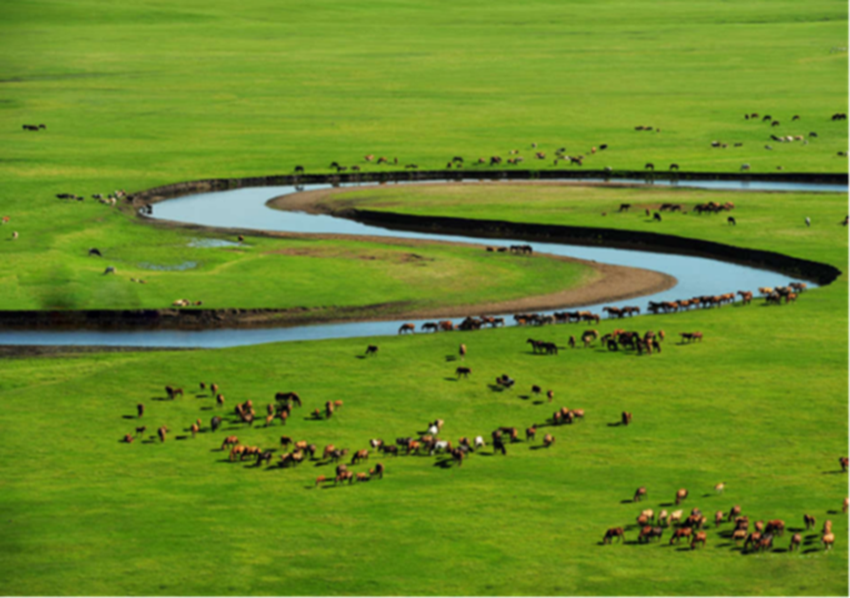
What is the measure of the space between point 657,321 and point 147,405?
75.8ft

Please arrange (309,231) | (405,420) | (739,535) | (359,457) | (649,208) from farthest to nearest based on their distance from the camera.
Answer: (649,208)
(309,231)
(405,420)
(359,457)
(739,535)

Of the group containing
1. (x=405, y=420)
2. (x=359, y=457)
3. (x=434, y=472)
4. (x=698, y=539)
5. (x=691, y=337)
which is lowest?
(x=698, y=539)

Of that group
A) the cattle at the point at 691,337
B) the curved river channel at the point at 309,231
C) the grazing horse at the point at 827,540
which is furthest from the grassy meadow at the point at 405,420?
the curved river channel at the point at 309,231

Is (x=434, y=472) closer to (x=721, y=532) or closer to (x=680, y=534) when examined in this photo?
(x=680, y=534)

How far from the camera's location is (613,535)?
30.5 m

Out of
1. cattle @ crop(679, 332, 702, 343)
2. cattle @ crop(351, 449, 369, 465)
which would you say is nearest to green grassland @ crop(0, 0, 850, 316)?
cattle @ crop(679, 332, 702, 343)

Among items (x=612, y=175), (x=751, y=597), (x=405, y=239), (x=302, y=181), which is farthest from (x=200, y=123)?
(x=751, y=597)

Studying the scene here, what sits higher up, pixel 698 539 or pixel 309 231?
pixel 309 231

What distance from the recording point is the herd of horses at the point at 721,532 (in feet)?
98.0

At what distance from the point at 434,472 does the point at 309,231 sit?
1870 inches

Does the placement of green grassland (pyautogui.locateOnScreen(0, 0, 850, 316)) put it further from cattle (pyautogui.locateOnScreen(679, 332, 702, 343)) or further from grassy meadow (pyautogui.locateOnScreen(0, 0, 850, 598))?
cattle (pyautogui.locateOnScreen(679, 332, 702, 343))

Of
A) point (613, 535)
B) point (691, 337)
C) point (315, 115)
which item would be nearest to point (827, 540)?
point (613, 535)

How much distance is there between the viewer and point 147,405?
4319cm

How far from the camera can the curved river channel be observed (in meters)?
55.7
